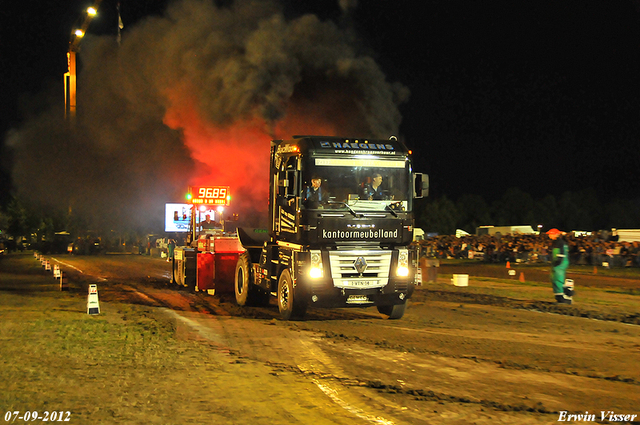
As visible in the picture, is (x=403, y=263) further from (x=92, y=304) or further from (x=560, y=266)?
(x=92, y=304)

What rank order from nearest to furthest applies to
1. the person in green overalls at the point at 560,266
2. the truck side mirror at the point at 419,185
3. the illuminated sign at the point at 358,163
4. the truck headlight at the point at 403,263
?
1. the illuminated sign at the point at 358,163
2. the truck headlight at the point at 403,263
3. the truck side mirror at the point at 419,185
4. the person in green overalls at the point at 560,266

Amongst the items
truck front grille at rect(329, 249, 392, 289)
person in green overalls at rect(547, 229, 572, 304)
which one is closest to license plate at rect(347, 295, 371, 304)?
truck front grille at rect(329, 249, 392, 289)

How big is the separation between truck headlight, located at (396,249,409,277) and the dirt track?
3.38 feet

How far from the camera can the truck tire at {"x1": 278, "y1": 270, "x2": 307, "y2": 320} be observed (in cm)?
1272

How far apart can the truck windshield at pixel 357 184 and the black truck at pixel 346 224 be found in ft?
0.06

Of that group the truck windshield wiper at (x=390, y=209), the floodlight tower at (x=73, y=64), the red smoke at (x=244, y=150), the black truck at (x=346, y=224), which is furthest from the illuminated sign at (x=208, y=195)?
the floodlight tower at (x=73, y=64)

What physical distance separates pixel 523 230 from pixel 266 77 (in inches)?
1311

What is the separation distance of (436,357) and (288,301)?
14.0 ft

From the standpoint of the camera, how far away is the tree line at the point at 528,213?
91.1 m

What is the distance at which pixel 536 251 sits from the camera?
123 ft

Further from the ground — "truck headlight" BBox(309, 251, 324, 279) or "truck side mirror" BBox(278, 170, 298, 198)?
"truck side mirror" BBox(278, 170, 298, 198)

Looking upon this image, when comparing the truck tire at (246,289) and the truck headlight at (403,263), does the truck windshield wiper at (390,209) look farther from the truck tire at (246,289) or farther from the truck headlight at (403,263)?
the truck tire at (246,289)

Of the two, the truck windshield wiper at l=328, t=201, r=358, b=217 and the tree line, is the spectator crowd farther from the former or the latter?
the tree line

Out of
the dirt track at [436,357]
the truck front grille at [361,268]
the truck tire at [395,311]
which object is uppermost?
the truck front grille at [361,268]
